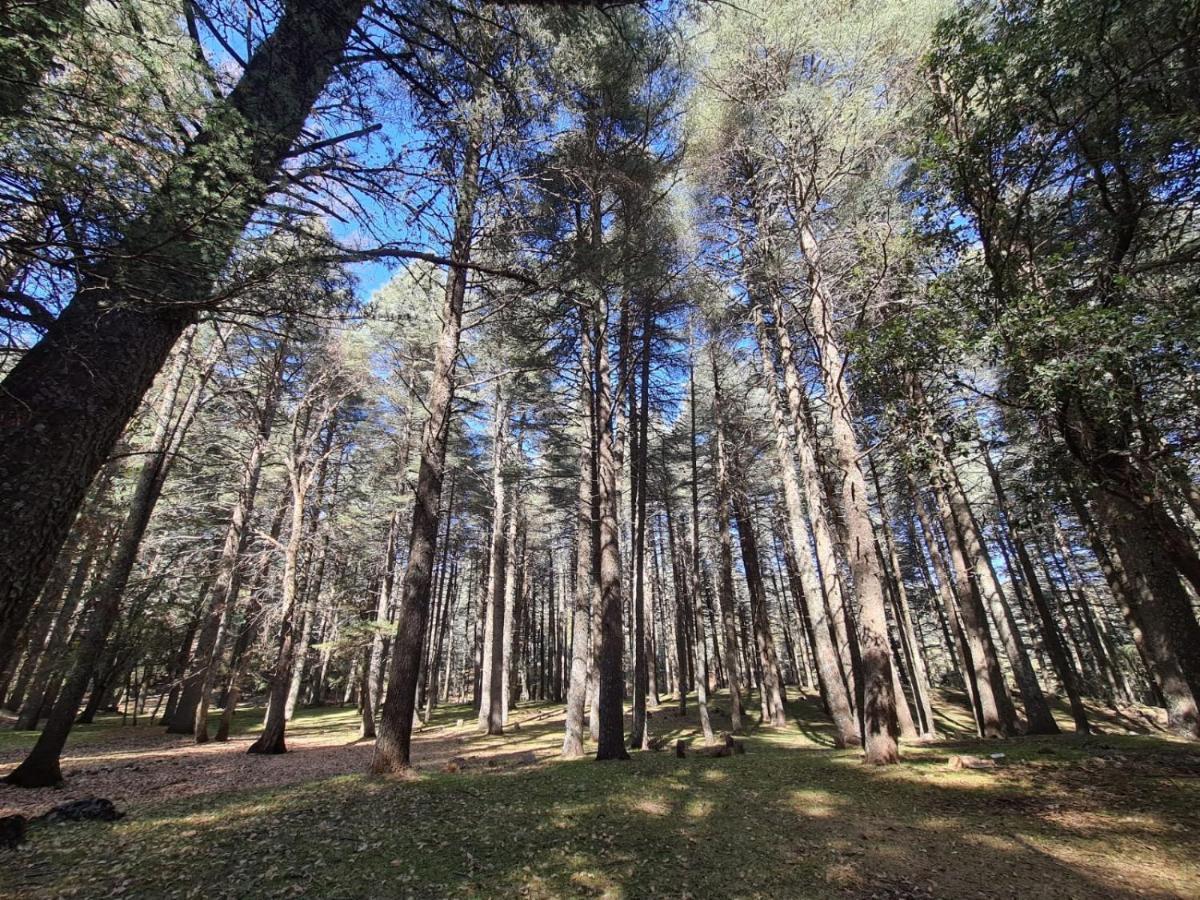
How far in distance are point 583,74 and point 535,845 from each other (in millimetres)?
10553

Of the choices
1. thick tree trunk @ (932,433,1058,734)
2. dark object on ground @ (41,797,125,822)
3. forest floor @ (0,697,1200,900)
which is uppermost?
thick tree trunk @ (932,433,1058,734)

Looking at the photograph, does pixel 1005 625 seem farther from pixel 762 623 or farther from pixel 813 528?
pixel 762 623

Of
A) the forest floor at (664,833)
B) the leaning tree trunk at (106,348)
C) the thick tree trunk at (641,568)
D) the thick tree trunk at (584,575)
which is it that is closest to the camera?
the leaning tree trunk at (106,348)

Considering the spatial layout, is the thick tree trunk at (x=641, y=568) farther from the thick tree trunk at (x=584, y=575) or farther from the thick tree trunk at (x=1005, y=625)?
the thick tree trunk at (x=1005, y=625)

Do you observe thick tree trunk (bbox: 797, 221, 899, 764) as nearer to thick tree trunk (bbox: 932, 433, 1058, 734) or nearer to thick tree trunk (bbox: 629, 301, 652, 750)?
thick tree trunk (bbox: 932, 433, 1058, 734)

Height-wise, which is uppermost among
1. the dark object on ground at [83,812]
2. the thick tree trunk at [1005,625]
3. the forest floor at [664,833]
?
the thick tree trunk at [1005,625]

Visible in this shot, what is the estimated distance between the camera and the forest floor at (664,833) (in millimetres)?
3943

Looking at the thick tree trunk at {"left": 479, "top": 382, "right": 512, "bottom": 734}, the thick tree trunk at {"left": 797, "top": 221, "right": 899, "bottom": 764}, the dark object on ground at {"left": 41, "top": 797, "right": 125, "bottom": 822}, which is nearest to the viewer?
the dark object on ground at {"left": 41, "top": 797, "right": 125, "bottom": 822}

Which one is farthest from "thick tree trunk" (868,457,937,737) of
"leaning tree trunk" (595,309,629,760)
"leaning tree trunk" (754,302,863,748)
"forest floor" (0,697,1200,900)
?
"leaning tree trunk" (595,309,629,760)

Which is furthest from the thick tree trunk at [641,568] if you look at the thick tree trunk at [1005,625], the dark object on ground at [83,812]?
the dark object on ground at [83,812]

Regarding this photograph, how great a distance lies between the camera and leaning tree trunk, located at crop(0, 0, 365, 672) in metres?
2.77

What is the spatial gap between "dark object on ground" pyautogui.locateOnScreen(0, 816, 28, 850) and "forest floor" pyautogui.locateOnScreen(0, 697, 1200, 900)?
0.16 metres

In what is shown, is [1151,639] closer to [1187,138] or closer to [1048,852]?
[1048,852]

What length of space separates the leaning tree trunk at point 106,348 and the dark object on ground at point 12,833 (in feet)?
12.0
